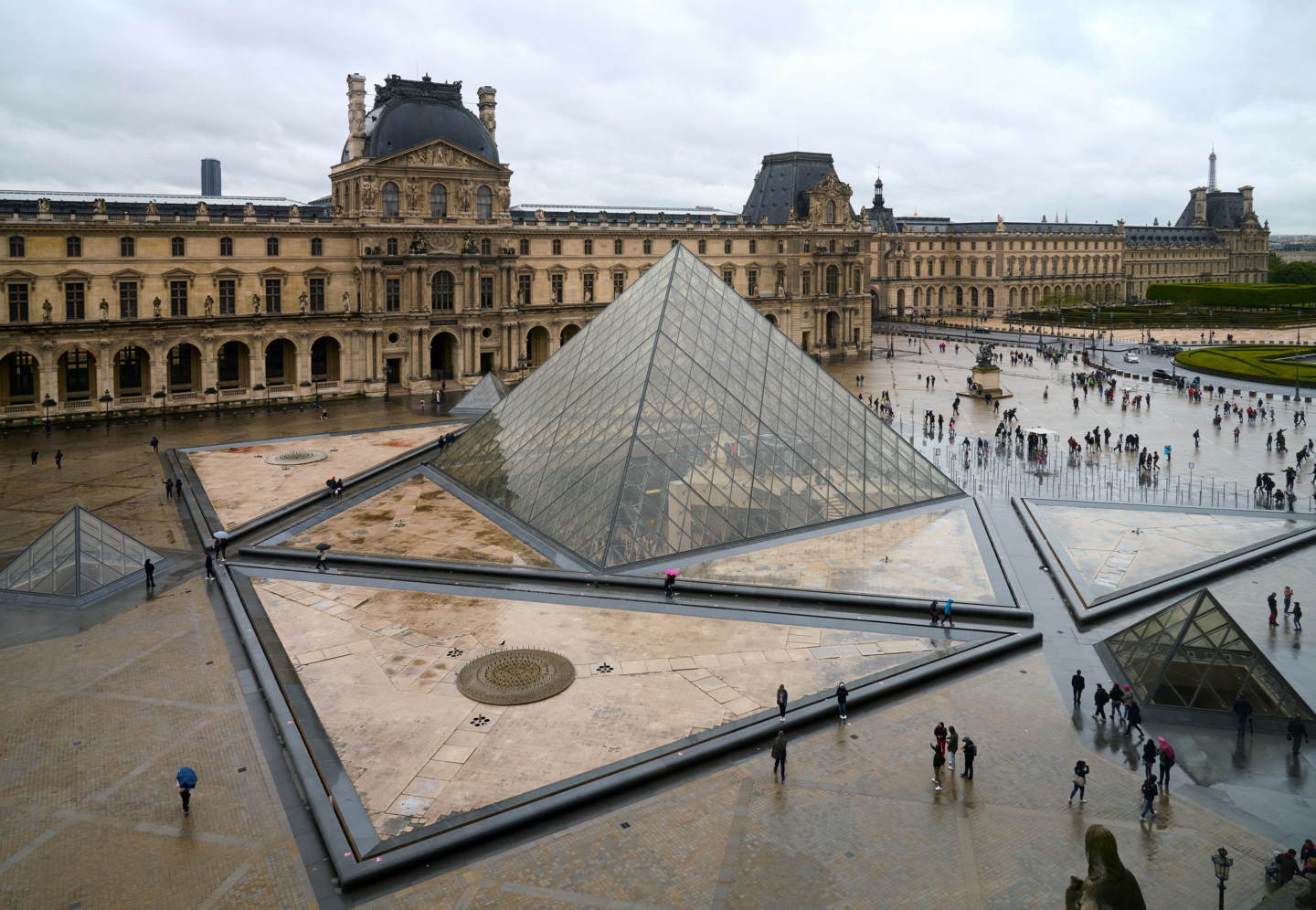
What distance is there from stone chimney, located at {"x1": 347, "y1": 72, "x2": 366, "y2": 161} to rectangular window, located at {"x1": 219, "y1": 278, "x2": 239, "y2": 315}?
9.78m

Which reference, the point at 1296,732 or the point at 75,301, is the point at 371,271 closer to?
the point at 75,301

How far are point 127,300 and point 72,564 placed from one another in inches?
1153

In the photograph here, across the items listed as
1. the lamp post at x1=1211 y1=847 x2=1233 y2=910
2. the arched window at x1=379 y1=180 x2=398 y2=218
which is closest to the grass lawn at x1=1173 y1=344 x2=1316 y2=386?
the arched window at x1=379 y1=180 x2=398 y2=218

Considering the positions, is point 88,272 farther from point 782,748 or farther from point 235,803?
point 782,748

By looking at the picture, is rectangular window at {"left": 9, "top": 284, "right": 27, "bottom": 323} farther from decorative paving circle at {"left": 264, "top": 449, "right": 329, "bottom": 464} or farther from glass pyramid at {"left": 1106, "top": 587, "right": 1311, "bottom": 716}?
glass pyramid at {"left": 1106, "top": 587, "right": 1311, "bottom": 716}

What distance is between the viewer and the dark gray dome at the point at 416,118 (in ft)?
169

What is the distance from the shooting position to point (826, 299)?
70.7 meters

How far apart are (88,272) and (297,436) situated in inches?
569

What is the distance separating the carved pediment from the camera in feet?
169

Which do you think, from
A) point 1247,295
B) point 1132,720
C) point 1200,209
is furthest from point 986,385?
point 1200,209

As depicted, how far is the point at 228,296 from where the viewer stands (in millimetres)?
48969

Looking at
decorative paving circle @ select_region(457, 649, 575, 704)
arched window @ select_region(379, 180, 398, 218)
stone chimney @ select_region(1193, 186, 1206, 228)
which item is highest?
stone chimney @ select_region(1193, 186, 1206, 228)

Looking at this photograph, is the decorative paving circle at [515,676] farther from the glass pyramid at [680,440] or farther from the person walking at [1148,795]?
the person walking at [1148,795]

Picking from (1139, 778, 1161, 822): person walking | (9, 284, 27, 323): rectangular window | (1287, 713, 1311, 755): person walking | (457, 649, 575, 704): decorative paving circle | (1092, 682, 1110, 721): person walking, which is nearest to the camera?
(1139, 778, 1161, 822): person walking
